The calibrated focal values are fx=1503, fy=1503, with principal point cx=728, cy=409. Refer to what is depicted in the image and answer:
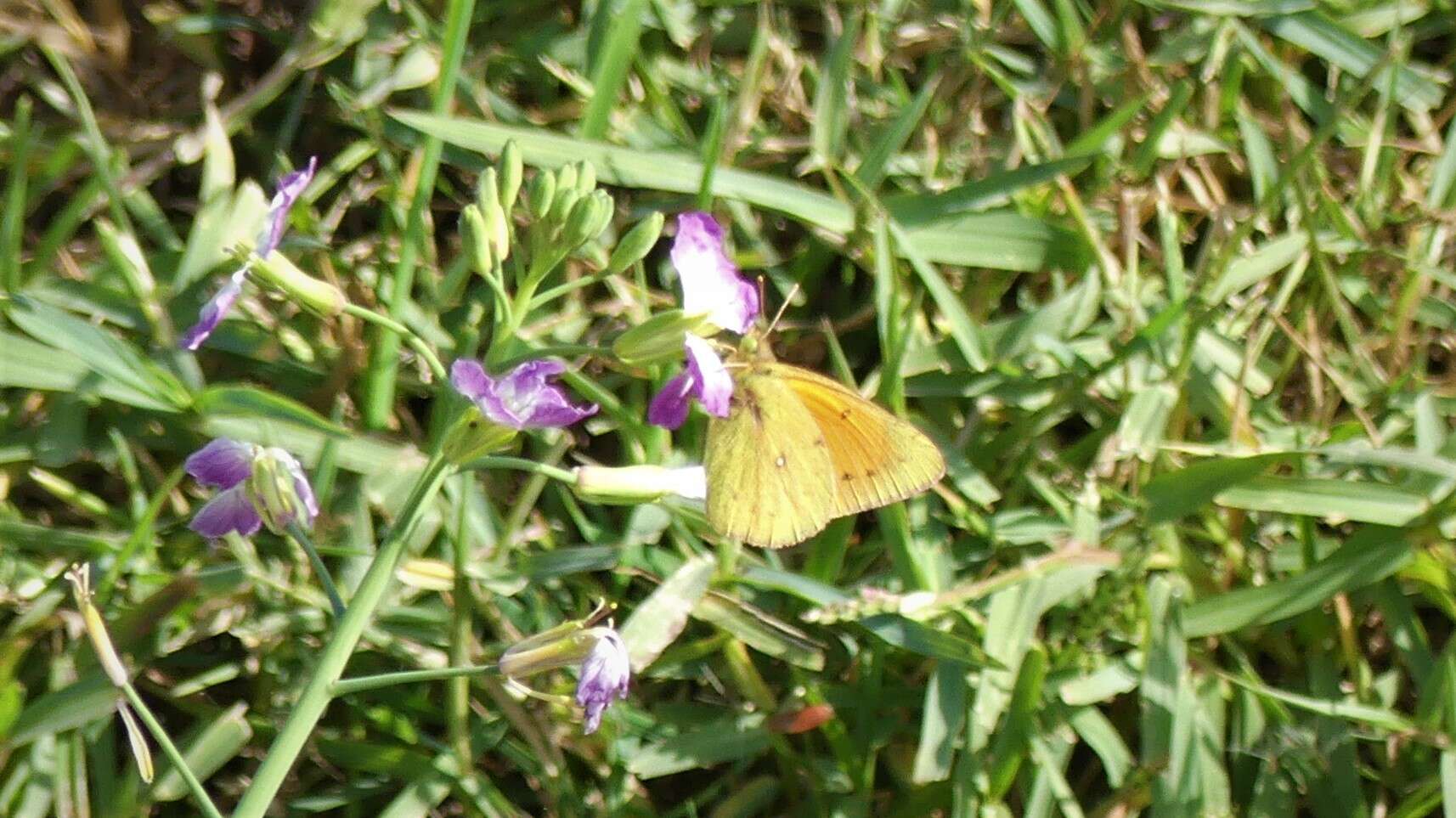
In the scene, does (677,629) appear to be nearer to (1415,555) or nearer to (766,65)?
(766,65)

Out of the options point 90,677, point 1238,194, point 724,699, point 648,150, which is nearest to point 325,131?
point 648,150

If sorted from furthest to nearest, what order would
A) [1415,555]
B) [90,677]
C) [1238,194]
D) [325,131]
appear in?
[1238,194]
[325,131]
[1415,555]
[90,677]

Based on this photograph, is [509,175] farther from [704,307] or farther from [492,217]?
[704,307]

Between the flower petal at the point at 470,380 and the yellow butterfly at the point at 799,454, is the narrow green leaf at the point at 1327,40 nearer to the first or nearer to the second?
the yellow butterfly at the point at 799,454

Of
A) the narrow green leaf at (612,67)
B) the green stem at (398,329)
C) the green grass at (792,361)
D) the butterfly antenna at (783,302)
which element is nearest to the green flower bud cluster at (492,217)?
the green stem at (398,329)

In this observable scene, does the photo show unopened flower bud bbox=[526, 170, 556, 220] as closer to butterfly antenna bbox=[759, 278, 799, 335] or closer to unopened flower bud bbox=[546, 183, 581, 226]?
unopened flower bud bbox=[546, 183, 581, 226]

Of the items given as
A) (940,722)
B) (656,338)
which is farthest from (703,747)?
(656,338)
